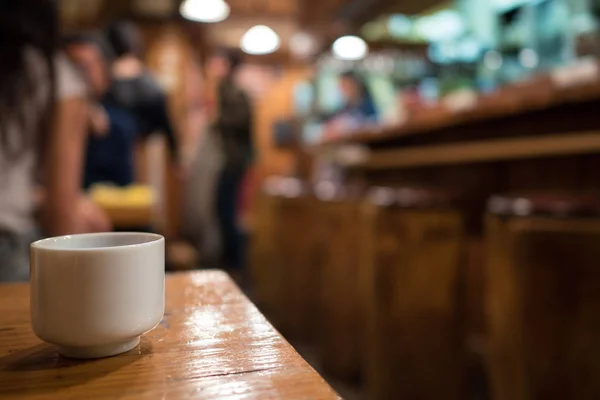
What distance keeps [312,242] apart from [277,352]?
2.35 m

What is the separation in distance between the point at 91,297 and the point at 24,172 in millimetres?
1186

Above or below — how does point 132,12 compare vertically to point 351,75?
above

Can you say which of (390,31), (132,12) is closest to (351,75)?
(390,31)

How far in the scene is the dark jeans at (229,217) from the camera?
196 inches

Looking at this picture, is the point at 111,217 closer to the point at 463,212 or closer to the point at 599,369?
the point at 463,212

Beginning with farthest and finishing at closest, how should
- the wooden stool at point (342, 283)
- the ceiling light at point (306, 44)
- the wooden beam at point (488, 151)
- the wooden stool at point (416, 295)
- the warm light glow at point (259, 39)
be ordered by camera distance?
the warm light glow at point (259, 39)
the ceiling light at point (306, 44)
the wooden stool at point (342, 283)
the wooden stool at point (416, 295)
the wooden beam at point (488, 151)

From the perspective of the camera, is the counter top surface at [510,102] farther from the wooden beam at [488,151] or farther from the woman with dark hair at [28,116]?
the woman with dark hair at [28,116]

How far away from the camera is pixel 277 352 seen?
49 centimetres

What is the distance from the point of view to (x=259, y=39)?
6902 mm

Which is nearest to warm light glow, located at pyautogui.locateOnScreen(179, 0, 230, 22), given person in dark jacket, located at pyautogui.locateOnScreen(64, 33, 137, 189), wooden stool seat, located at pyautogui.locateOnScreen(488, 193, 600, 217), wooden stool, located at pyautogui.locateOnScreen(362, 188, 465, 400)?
person in dark jacket, located at pyautogui.locateOnScreen(64, 33, 137, 189)

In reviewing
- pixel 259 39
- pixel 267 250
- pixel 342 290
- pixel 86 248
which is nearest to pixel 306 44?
pixel 267 250

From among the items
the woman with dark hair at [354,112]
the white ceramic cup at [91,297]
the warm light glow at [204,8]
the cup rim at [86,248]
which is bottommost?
the white ceramic cup at [91,297]

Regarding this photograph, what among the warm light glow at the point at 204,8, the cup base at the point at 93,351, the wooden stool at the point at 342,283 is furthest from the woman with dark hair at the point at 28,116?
the warm light glow at the point at 204,8

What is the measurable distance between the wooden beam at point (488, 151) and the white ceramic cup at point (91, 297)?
157 cm
